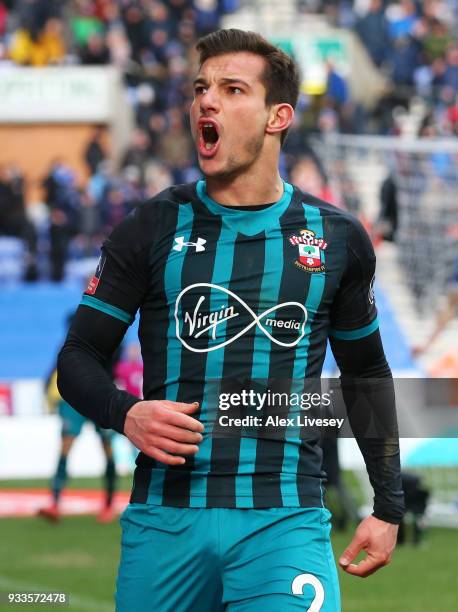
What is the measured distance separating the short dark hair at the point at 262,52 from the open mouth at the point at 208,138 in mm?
186

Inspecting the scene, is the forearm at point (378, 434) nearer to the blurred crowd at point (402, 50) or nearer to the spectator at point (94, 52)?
the blurred crowd at point (402, 50)

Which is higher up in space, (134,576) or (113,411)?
(113,411)

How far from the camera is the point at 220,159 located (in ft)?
12.5

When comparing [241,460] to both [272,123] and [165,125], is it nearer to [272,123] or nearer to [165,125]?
[272,123]

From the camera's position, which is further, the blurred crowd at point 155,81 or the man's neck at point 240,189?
the blurred crowd at point 155,81

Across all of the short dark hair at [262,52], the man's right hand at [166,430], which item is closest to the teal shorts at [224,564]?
the man's right hand at [166,430]

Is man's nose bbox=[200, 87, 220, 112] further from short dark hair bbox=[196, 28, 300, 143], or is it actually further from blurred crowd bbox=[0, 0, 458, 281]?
blurred crowd bbox=[0, 0, 458, 281]

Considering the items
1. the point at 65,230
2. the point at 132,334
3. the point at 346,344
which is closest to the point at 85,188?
the point at 65,230

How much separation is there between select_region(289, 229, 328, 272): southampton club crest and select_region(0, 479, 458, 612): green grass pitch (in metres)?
4.90

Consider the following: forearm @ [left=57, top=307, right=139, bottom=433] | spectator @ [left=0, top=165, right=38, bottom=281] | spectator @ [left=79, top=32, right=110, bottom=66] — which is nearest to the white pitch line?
forearm @ [left=57, top=307, right=139, bottom=433]

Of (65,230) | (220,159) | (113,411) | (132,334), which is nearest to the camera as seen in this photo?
(113,411)

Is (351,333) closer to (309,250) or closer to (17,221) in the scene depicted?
(309,250)

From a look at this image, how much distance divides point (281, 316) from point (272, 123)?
0.54 metres

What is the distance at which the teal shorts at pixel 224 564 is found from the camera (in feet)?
11.8
